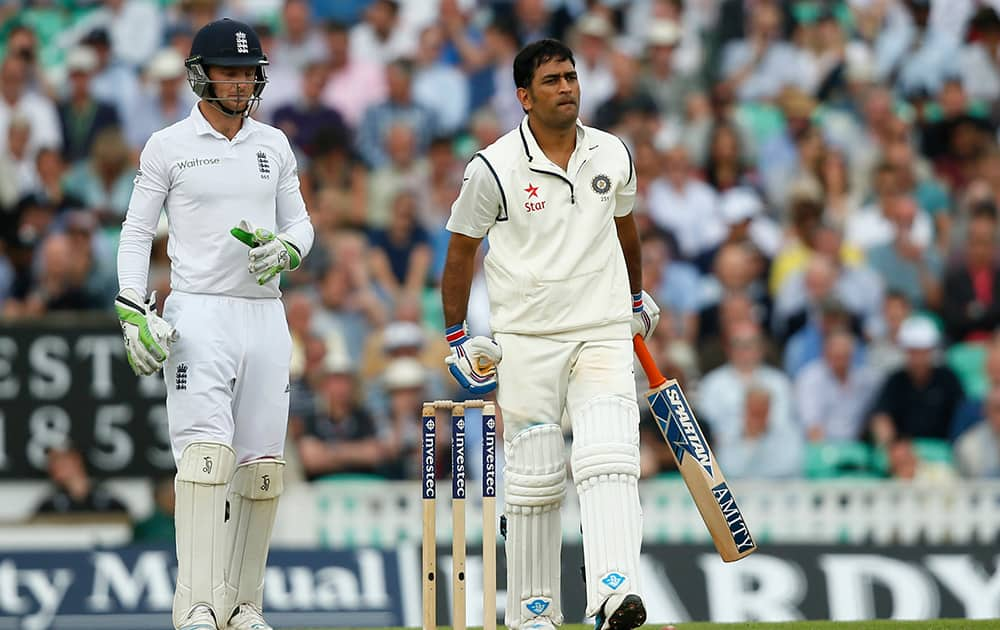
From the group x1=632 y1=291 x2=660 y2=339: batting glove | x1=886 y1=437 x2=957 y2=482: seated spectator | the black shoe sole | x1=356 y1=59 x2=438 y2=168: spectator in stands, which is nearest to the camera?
the black shoe sole

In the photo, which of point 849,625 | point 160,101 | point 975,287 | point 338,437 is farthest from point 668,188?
point 849,625

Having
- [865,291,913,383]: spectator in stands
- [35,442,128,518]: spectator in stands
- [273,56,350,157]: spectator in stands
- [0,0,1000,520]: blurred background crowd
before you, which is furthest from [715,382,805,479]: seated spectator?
[35,442,128,518]: spectator in stands

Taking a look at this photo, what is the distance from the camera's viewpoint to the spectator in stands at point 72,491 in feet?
32.8

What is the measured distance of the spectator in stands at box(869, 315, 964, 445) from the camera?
11625 millimetres

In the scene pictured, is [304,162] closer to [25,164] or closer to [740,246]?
[25,164]

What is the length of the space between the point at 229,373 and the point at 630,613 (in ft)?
5.32

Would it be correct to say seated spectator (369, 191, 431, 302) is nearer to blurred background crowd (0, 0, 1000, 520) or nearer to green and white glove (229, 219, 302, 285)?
blurred background crowd (0, 0, 1000, 520)

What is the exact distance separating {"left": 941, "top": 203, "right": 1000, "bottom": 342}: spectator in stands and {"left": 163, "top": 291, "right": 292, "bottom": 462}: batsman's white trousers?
20.6 ft

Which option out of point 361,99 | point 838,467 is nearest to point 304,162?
point 361,99

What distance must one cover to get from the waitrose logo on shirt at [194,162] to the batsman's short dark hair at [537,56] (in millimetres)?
1102

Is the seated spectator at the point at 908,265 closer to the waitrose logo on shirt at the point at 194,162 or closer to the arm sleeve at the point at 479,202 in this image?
the arm sleeve at the point at 479,202

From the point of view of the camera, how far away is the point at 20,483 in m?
10.1

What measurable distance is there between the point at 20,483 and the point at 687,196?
188 inches

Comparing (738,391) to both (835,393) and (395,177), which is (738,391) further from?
(395,177)
